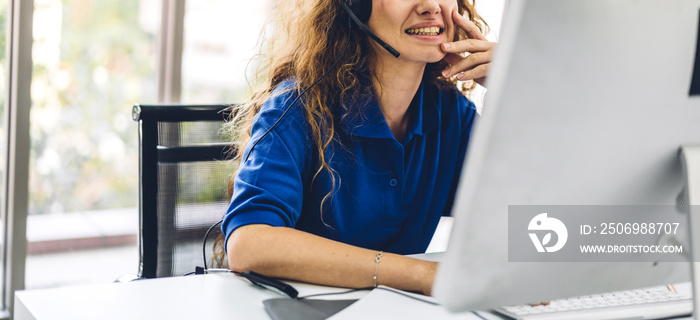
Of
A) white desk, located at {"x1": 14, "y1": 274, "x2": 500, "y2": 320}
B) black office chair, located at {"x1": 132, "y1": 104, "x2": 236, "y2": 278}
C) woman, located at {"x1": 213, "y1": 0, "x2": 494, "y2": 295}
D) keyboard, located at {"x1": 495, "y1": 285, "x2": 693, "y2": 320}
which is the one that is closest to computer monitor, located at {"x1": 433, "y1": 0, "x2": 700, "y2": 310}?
keyboard, located at {"x1": 495, "y1": 285, "x2": 693, "y2": 320}

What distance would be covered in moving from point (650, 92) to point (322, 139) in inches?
29.3

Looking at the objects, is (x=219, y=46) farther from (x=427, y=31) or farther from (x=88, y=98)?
(x=427, y=31)

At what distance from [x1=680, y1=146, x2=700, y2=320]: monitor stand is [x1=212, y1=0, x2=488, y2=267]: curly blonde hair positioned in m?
0.73

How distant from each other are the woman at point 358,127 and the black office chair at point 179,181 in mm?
64

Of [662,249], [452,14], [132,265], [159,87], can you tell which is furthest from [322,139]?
[132,265]

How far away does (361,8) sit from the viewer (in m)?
1.30

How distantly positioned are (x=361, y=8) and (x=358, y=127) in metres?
0.25

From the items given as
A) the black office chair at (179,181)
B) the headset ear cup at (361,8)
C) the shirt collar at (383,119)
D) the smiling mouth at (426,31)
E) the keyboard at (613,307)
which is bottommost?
the keyboard at (613,307)

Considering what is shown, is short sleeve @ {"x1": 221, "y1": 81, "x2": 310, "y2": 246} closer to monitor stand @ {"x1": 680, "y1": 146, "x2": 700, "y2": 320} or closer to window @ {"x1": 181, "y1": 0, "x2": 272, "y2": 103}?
monitor stand @ {"x1": 680, "y1": 146, "x2": 700, "y2": 320}

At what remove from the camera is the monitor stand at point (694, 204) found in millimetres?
600

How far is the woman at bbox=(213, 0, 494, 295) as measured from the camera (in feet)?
3.79

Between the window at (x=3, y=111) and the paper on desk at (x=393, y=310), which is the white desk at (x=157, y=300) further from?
the window at (x=3, y=111)

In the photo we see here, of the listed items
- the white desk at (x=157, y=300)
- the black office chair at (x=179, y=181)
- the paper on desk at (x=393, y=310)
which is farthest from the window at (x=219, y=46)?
the paper on desk at (x=393, y=310)

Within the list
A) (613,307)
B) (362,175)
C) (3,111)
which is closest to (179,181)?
(362,175)
